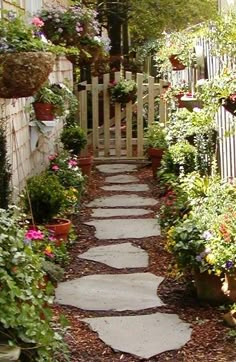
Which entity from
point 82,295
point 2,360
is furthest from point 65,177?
point 2,360

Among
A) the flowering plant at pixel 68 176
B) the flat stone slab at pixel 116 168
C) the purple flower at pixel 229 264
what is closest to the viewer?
the purple flower at pixel 229 264

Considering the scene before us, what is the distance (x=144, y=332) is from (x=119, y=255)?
1.72m

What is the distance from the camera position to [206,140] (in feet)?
23.0

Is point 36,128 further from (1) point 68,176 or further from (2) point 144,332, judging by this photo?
(2) point 144,332

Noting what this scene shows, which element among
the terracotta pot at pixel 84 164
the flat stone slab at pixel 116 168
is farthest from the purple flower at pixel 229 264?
the flat stone slab at pixel 116 168

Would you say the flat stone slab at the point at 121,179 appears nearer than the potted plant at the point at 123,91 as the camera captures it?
Yes

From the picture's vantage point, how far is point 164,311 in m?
4.42

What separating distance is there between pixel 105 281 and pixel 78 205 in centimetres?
237

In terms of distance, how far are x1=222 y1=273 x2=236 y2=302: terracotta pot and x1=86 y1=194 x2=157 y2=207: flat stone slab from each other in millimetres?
3397

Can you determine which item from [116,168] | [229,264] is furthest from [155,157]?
[229,264]

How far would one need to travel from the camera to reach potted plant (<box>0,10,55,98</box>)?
4426 millimetres

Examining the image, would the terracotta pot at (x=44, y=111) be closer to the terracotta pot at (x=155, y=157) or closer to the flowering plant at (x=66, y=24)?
the flowering plant at (x=66, y=24)

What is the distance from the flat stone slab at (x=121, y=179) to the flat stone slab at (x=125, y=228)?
2.13 m

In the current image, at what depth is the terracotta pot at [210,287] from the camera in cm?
442
